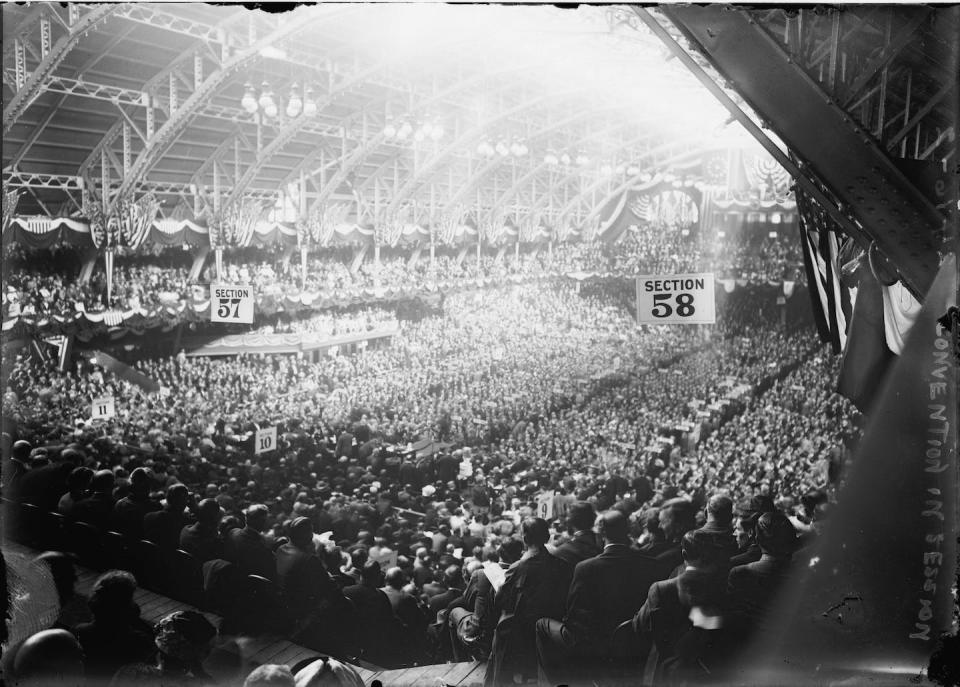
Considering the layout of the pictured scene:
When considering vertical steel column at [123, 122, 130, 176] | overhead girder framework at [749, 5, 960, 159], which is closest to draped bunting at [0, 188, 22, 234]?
vertical steel column at [123, 122, 130, 176]

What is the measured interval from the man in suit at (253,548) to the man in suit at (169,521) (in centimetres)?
49

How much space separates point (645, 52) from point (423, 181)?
7.88 ft

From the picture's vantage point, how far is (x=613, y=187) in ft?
22.4

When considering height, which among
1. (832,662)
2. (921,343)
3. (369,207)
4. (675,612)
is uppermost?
(369,207)

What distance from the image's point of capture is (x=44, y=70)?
6.27m

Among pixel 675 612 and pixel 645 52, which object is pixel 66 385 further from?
pixel 645 52

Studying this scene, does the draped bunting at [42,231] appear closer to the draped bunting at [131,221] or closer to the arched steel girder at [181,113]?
the draped bunting at [131,221]

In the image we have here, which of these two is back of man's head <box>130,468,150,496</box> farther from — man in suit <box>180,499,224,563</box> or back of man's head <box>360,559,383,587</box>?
back of man's head <box>360,559,383,587</box>

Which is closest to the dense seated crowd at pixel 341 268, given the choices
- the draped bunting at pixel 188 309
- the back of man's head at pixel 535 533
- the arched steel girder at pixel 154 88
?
the draped bunting at pixel 188 309

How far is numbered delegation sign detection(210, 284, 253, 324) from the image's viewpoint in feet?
19.8

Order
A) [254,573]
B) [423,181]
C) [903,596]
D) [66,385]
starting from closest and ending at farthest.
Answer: [903,596] < [254,573] < [66,385] < [423,181]

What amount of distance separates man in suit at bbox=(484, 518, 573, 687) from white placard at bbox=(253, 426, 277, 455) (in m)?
2.21

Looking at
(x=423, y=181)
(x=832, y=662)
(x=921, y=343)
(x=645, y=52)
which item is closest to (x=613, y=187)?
(x=645, y=52)

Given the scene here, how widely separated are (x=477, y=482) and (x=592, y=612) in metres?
1.41
